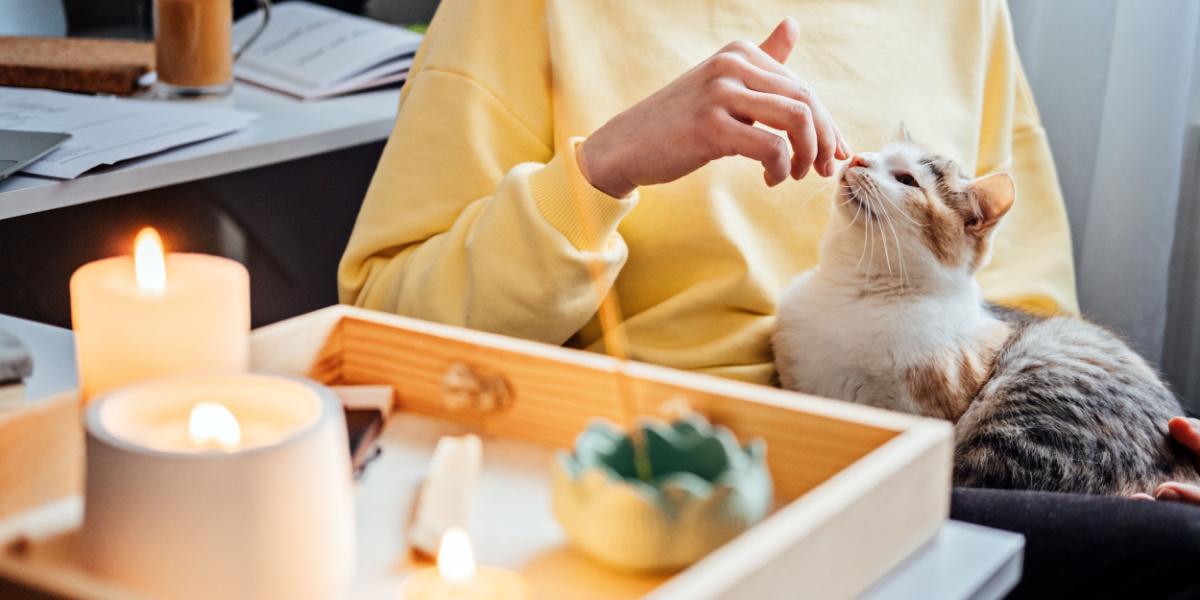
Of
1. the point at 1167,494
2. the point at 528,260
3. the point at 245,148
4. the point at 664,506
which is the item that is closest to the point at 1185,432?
the point at 1167,494

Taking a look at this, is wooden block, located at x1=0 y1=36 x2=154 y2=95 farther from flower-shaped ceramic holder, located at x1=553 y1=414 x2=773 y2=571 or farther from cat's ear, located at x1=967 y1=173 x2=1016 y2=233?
flower-shaped ceramic holder, located at x1=553 y1=414 x2=773 y2=571

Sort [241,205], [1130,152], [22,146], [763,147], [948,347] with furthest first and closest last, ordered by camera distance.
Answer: [241,205], [1130,152], [22,146], [948,347], [763,147]

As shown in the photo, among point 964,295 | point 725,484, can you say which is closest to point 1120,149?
point 964,295

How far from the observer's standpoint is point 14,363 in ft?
2.08

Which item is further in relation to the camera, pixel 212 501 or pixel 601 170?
pixel 601 170

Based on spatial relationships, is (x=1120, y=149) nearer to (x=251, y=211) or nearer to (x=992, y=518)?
(x=992, y=518)

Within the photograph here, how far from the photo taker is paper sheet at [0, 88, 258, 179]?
4.12ft

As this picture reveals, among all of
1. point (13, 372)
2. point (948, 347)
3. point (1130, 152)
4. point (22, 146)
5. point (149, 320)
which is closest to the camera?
point (149, 320)

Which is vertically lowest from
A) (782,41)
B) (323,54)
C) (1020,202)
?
(1020,202)

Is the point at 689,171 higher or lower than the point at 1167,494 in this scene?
higher

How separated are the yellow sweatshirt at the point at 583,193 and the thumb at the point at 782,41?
16 cm

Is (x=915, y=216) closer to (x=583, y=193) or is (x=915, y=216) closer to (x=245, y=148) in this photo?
(x=583, y=193)

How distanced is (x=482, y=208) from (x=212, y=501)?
0.68m

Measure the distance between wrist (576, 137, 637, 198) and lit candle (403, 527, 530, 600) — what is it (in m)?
0.53
